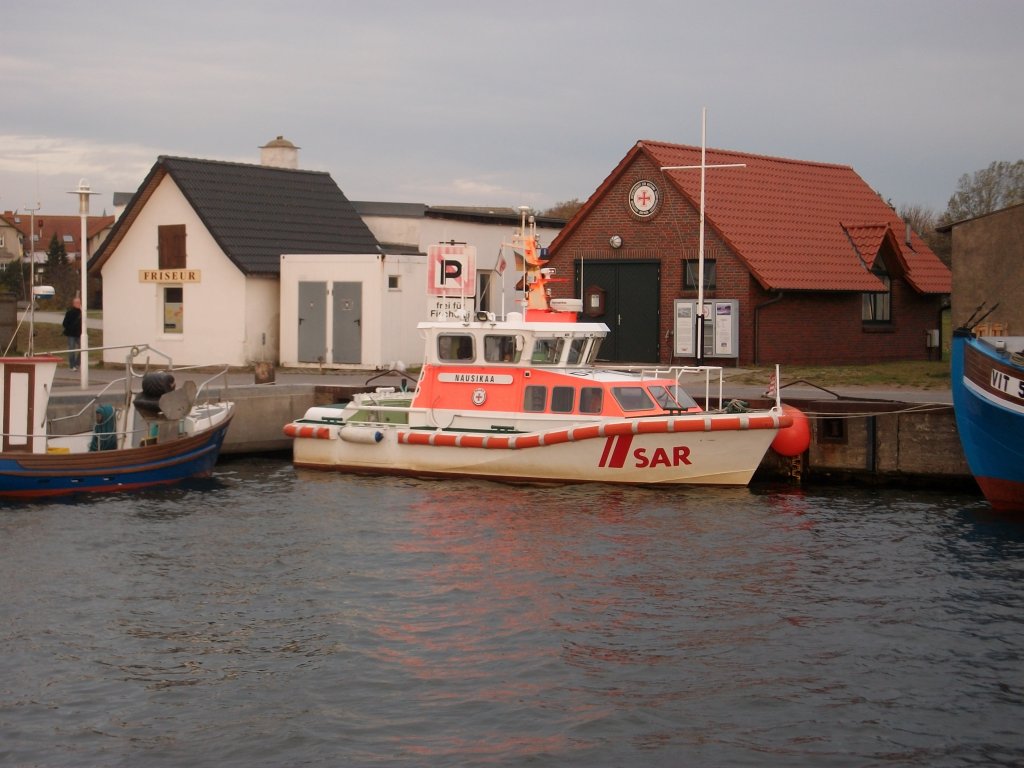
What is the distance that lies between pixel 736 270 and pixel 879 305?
5757mm

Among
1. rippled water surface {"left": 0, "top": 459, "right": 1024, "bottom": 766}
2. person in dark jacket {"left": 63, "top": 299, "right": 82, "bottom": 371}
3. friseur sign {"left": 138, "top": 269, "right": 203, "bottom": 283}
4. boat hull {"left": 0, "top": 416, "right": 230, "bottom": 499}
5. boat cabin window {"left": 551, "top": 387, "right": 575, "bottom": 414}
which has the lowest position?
rippled water surface {"left": 0, "top": 459, "right": 1024, "bottom": 766}

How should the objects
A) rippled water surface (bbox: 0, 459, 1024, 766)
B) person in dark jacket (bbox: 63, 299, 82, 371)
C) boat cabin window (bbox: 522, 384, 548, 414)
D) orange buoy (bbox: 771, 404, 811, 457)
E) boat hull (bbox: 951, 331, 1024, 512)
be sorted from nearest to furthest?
rippled water surface (bbox: 0, 459, 1024, 766)
boat hull (bbox: 951, 331, 1024, 512)
orange buoy (bbox: 771, 404, 811, 457)
boat cabin window (bbox: 522, 384, 548, 414)
person in dark jacket (bbox: 63, 299, 82, 371)

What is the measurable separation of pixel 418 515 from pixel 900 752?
9929mm

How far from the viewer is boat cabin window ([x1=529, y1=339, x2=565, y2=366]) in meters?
22.2

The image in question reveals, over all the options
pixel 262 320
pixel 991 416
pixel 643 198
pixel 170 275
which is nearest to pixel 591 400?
pixel 991 416

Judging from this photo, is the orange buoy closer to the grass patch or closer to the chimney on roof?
the grass patch

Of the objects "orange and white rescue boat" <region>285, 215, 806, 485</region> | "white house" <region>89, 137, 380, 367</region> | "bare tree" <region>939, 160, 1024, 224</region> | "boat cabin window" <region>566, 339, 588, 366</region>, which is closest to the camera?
"orange and white rescue boat" <region>285, 215, 806, 485</region>

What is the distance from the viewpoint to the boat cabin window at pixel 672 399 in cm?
2134

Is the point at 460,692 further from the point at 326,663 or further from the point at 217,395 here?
the point at 217,395

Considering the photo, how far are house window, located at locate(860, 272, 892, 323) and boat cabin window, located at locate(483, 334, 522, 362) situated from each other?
1600cm

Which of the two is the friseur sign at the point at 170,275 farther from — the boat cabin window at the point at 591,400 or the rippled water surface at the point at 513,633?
the boat cabin window at the point at 591,400

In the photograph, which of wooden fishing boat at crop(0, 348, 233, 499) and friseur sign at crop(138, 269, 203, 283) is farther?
friseur sign at crop(138, 269, 203, 283)

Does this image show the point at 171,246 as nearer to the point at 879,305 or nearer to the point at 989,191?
the point at 879,305

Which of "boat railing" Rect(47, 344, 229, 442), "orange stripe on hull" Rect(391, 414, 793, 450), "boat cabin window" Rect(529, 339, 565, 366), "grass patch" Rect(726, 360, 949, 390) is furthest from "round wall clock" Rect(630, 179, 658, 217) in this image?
"orange stripe on hull" Rect(391, 414, 793, 450)
